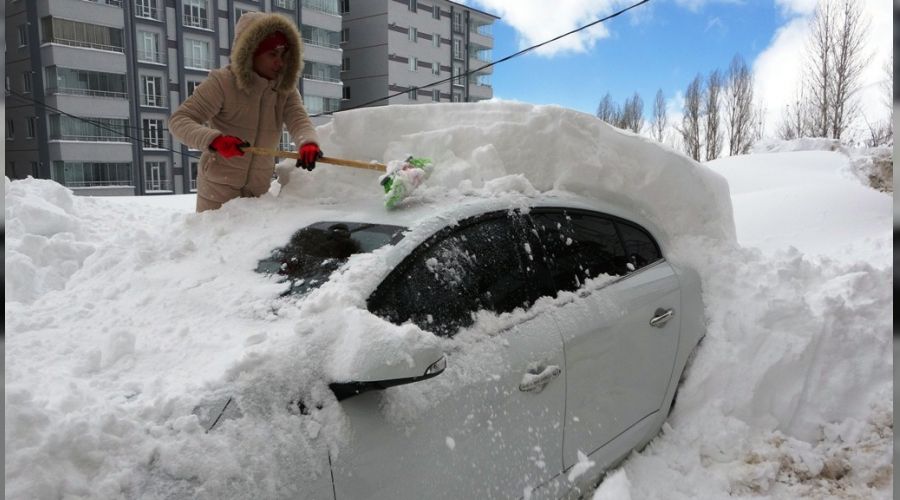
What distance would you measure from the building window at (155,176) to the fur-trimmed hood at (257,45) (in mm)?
32942

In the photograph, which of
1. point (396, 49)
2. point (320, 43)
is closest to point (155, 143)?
point (320, 43)

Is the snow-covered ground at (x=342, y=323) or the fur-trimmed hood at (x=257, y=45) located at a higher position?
the fur-trimmed hood at (x=257, y=45)

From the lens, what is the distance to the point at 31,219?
208 inches

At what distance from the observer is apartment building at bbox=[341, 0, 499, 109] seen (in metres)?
45.1

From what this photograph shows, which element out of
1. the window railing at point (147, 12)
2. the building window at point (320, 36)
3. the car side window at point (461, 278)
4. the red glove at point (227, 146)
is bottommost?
the car side window at point (461, 278)

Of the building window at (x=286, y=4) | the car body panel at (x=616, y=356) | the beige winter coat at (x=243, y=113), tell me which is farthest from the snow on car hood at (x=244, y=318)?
the building window at (x=286, y=4)

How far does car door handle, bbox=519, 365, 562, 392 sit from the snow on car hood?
Answer: 0.71 ft

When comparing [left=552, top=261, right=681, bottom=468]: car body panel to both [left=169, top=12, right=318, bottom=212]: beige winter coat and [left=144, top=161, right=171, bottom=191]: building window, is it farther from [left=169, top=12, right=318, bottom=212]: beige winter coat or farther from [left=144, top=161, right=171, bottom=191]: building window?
[left=144, top=161, right=171, bottom=191]: building window

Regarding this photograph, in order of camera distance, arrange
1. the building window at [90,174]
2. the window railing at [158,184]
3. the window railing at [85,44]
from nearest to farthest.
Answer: the window railing at [85,44] → the building window at [90,174] → the window railing at [158,184]

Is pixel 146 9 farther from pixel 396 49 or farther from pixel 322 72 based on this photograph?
pixel 396 49

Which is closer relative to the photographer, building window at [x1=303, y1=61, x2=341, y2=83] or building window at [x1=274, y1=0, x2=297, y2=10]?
building window at [x1=274, y1=0, x2=297, y2=10]

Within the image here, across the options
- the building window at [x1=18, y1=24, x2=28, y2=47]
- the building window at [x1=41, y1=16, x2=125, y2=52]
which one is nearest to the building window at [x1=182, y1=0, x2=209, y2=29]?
the building window at [x1=41, y1=16, x2=125, y2=52]

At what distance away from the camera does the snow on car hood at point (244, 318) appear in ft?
4.61

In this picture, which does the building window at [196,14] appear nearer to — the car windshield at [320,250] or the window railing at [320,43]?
the window railing at [320,43]
